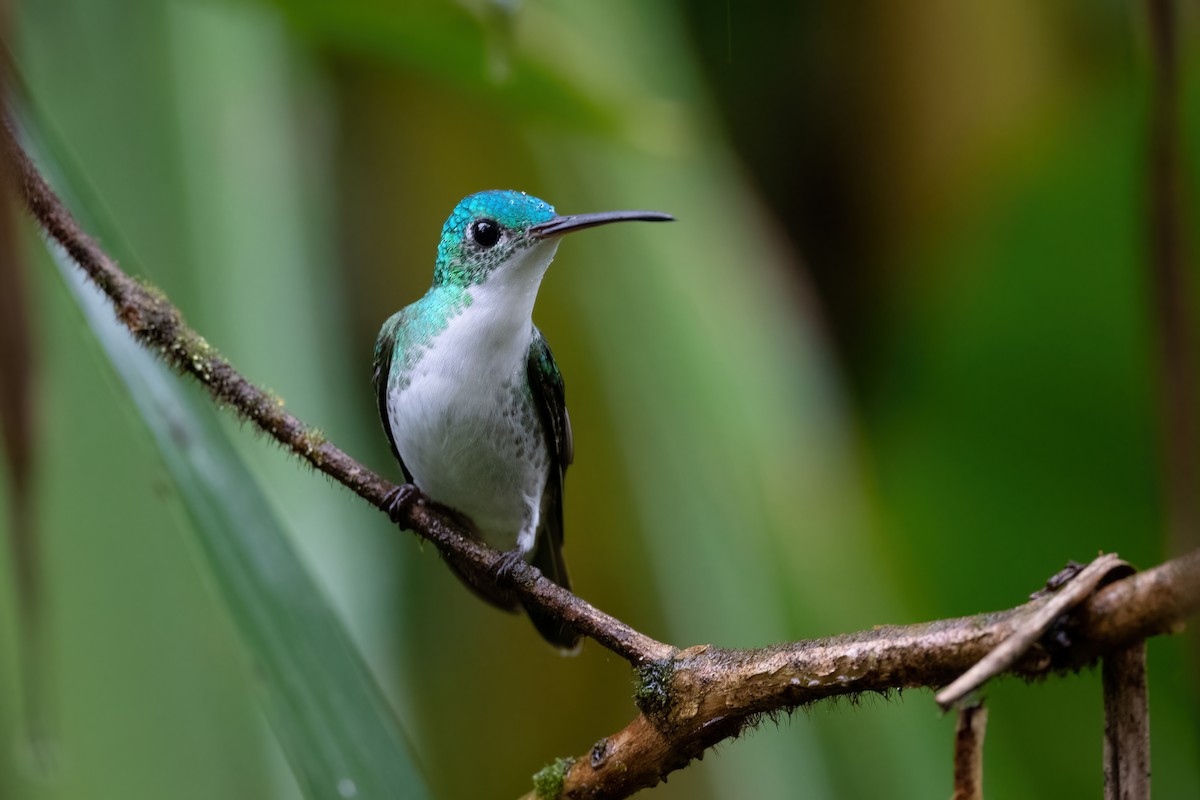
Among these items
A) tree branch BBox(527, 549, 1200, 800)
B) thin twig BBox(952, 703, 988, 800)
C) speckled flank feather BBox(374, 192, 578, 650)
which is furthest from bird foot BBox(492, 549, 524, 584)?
thin twig BBox(952, 703, 988, 800)

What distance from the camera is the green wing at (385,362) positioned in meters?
2.30

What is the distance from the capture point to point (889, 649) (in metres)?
0.87

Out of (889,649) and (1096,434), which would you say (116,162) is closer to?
(889,649)

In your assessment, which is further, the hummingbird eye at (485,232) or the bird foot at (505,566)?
the hummingbird eye at (485,232)

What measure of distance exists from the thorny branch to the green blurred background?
0.39 metres

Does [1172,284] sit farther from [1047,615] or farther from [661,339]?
[661,339]

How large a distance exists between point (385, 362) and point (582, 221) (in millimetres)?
744

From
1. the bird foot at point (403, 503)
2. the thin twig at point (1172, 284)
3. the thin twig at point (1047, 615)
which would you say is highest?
the bird foot at point (403, 503)

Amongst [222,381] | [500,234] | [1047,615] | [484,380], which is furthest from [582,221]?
[1047,615]

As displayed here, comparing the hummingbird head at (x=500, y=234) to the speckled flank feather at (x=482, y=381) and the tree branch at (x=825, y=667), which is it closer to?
the speckled flank feather at (x=482, y=381)

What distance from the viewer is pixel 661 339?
246 centimetres

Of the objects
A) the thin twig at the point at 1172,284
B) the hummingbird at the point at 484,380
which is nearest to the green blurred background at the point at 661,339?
the hummingbird at the point at 484,380

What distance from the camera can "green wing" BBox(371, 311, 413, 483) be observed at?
2303mm

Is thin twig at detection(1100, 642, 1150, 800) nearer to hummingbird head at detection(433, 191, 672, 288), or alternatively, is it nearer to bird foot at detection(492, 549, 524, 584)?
bird foot at detection(492, 549, 524, 584)
